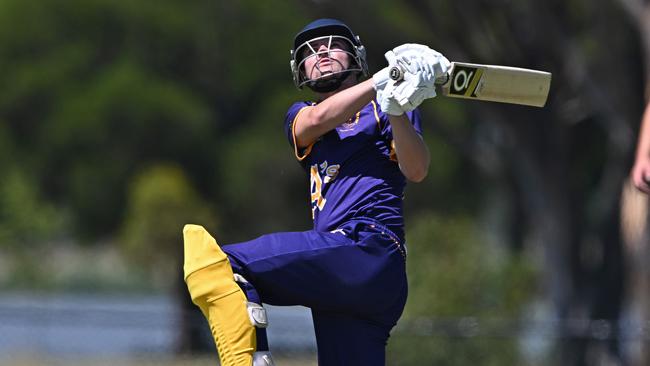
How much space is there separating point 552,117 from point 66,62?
246 inches

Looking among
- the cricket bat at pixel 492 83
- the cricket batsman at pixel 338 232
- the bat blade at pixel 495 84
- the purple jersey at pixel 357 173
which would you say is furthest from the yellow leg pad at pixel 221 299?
the bat blade at pixel 495 84

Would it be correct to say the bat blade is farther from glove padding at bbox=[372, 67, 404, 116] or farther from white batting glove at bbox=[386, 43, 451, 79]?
glove padding at bbox=[372, 67, 404, 116]

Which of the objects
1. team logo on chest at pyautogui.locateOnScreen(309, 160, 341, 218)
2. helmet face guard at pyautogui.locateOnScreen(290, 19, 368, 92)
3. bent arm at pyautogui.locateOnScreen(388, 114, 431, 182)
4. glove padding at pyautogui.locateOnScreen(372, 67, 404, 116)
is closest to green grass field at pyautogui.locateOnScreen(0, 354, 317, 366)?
team logo on chest at pyautogui.locateOnScreen(309, 160, 341, 218)

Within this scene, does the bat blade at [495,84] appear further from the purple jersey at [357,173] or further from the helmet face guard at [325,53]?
the helmet face guard at [325,53]

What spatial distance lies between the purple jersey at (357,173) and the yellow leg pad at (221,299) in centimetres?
48

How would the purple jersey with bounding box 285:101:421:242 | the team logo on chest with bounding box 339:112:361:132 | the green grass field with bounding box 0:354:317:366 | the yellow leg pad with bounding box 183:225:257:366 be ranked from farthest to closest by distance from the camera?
the green grass field with bounding box 0:354:317:366
the team logo on chest with bounding box 339:112:361:132
the purple jersey with bounding box 285:101:421:242
the yellow leg pad with bounding box 183:225:257:366

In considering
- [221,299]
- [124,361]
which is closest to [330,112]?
[221,299]

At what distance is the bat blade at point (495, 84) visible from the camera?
4.07 metres

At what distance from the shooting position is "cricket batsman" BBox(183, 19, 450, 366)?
12.8 feet

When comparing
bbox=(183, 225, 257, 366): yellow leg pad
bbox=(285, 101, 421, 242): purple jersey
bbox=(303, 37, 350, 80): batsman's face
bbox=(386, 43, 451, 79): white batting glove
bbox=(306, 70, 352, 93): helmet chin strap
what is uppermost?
bbox=(303, 37, 350, 80): batsman's face

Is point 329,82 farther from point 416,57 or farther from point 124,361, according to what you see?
point 124,361

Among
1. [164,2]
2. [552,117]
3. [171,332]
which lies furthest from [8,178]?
[552,117]

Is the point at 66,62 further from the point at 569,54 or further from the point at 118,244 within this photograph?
the point at 569,54

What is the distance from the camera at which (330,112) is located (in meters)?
4.08
